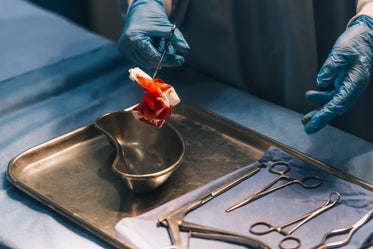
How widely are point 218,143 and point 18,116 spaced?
435 millimetres

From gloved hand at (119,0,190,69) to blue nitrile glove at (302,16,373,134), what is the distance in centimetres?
29

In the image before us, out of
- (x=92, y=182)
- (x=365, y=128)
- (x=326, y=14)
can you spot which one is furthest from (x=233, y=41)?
(x=92, y=182)

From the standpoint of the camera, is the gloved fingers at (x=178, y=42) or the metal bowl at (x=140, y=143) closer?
the metal bowl at (x=140, y=143)

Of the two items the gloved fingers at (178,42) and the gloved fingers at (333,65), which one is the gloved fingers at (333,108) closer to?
the gloved fingers at (333,65)

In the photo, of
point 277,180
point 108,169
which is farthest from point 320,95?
point 108,169

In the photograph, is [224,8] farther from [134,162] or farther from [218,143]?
[134,162]

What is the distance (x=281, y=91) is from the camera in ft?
3.76

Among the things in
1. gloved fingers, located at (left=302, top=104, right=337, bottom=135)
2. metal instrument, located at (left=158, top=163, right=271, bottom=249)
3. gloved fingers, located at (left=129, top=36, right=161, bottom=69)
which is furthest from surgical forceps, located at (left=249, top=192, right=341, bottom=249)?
gloved fingers, located at (left=129, top=36, right=161, bottom=69)

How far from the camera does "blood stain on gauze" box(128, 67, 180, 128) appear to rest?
79 centimetres

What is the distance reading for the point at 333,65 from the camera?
820 mm

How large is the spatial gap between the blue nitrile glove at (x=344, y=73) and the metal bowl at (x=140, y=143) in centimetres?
25

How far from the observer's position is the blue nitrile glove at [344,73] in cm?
82

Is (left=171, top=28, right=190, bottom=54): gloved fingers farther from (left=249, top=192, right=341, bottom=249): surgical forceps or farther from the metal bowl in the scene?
(left=249, top=192, right=341, bottom=249): surgical forceps

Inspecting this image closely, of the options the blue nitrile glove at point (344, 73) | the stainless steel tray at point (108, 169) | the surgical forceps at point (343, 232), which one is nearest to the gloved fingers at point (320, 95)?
the blue nitrile glove at point (344, 73)
